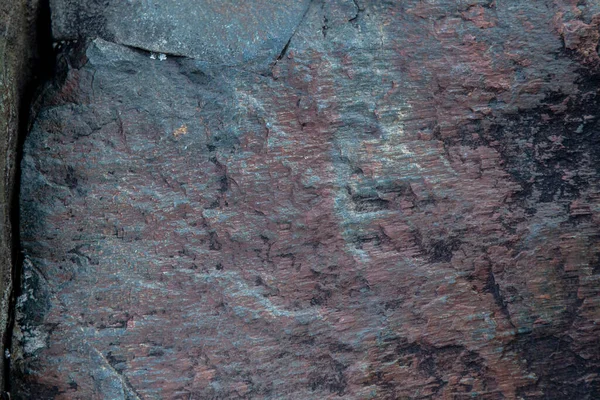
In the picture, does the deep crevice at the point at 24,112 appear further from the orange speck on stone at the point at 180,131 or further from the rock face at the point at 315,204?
the orange speck on stone at the point at 180,131

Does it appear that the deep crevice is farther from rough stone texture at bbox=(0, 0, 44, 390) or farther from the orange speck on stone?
the orange speck on stone

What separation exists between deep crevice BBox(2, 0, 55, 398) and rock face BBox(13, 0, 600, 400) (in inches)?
0.8

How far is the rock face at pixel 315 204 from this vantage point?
147cm

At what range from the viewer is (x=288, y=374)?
1518mm

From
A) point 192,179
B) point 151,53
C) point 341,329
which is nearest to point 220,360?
point 341,329

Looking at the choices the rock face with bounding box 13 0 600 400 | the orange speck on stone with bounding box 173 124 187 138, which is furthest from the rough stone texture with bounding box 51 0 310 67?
the orange speck on stone with bounding box 173 124 187 138

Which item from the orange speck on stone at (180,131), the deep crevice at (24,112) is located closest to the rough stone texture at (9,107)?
the deep crevice at (24,112)

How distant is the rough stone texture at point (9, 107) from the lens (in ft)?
4.62

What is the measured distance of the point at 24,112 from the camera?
1500 mm

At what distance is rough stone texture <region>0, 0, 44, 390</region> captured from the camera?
1409 millimetres

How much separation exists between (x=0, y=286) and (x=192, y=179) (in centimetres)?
43

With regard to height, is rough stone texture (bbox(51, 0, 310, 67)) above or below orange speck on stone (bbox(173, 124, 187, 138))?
above

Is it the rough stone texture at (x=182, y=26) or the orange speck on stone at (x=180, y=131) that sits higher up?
the rough stone texture at (x=182, y=26)

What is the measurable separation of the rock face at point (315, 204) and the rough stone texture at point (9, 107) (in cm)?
3
